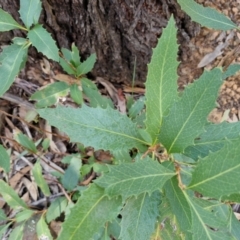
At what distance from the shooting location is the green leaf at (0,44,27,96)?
128 cm

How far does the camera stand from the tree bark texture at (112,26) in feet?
4.75

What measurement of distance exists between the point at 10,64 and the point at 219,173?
0.82 metres

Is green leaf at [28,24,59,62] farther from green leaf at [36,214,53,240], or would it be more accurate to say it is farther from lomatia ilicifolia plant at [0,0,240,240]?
green leaf at [36,214,53,240]

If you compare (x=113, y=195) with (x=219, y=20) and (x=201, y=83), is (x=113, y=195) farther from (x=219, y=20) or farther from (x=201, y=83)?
(x=219, y=20)

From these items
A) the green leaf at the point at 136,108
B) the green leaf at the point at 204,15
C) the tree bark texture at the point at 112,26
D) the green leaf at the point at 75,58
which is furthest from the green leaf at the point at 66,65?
the green leaf at the point at 204,15

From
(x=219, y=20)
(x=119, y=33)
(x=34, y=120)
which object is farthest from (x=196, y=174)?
(x=34, y=120)

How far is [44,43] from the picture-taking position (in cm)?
125

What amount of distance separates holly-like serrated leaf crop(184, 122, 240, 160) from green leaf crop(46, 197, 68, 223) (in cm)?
84

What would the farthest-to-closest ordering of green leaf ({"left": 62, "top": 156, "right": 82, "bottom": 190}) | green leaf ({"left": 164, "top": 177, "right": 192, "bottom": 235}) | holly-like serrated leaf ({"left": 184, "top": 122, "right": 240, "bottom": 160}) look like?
green leaf ({"left": 62, "top": 156, "right": 82, "bottom": 190})
holly-like serrated leaf ({"left": 184, "top": 122, "right": 240, "bottom": 160})
green leaf ({"left": 164, "top": 177, "right": 192, "bottom": 235})

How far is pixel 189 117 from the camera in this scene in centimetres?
91

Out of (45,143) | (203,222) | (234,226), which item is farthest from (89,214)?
(45,143)

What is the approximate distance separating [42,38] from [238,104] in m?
1.14

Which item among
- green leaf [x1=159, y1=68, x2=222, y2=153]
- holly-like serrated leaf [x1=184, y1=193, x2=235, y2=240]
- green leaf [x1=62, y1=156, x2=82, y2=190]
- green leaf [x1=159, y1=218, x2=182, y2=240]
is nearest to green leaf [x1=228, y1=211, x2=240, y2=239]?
green leaf [x1=159, y1=218, x2=182, y2=240]

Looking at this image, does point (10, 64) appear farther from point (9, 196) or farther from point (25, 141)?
point (9, 196)
